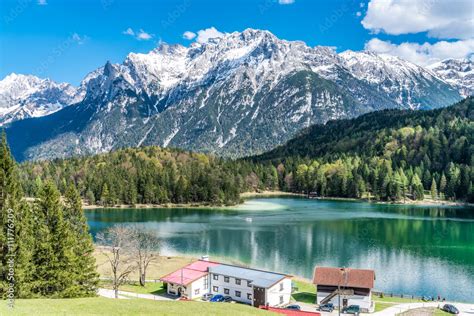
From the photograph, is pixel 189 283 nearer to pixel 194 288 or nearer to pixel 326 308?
pixel 194 288

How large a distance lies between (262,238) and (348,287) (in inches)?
2133

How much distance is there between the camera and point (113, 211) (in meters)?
175

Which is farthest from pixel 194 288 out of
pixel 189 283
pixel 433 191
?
pixel 433 191

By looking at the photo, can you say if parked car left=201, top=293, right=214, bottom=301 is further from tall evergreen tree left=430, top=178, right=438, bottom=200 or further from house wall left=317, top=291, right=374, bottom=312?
tall evergreen tree left=430, top=178, right=438, bottom=200

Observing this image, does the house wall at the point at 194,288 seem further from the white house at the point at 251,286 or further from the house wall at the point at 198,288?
the white house at the point at 251,286

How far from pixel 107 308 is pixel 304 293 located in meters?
39.2

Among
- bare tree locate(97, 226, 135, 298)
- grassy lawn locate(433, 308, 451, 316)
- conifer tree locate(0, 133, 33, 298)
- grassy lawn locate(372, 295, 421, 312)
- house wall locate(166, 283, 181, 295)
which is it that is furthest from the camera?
house wall locate(166, 283, 181, 295)

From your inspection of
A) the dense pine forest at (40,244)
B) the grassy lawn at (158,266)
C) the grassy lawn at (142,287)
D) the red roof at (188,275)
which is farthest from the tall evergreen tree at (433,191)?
the dense pine forest at (40,244)

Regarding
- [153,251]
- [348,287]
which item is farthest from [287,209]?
[348,287]

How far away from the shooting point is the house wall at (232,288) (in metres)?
62.0

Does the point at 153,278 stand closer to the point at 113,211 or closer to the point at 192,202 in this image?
the point at 113,211

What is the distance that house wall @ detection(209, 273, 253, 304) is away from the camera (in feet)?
203

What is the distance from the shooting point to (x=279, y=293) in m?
60.9

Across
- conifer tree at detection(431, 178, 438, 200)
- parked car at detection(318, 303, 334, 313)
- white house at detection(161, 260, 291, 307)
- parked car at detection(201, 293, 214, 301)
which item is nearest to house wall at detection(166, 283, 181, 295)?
white house at detection(161, 260, 291, 307)
